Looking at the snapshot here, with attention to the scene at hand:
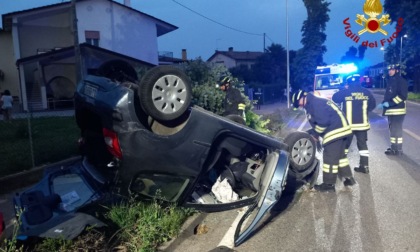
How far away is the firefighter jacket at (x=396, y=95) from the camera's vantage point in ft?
26.1

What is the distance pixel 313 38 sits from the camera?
3666 cm

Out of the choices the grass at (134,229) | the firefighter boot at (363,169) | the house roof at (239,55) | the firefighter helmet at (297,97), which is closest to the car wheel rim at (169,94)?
the grass at (134,229)

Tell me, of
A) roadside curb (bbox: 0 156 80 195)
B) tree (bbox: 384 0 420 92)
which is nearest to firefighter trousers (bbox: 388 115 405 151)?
roadside curb (bbox: 0 156 80 195)

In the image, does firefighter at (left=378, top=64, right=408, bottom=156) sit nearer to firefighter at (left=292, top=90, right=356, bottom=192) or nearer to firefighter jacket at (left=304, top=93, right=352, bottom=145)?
firefighter at (left=292, top=90, right=356, bottom=192)

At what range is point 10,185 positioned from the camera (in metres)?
6.04

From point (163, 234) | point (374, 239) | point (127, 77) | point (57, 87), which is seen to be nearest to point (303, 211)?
point (374, 239)

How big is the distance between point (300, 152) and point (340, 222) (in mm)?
1242

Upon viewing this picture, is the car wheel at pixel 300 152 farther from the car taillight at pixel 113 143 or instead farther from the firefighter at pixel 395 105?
the firefighter at pixel 395 105

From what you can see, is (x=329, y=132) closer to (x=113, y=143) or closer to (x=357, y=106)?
(x=357, y=106)

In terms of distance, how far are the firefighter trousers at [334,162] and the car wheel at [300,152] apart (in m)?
0.25

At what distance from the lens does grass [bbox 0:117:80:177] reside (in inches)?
273

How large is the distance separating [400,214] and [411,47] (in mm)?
34684

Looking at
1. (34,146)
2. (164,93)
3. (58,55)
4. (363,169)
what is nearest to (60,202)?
(164,93)

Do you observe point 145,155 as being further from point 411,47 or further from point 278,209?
point 411,47
